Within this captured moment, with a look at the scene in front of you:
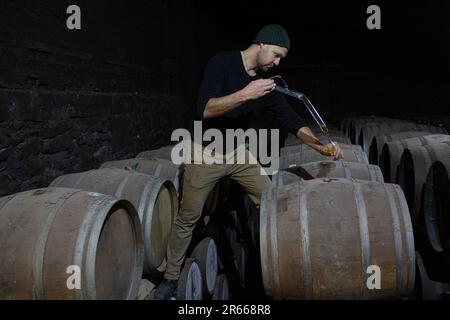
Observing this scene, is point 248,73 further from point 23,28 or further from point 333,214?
point 23,28

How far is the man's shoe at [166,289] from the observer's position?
291cm

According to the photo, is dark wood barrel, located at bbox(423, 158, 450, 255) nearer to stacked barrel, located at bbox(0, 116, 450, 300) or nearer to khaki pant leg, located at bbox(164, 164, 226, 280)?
stacked barrel, located at bbox(0, 116, 450, 300)

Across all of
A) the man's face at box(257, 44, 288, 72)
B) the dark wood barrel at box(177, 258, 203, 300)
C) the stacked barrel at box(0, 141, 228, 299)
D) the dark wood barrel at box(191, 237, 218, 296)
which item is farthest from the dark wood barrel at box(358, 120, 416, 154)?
the stacked barrel at box(0, 141, 228, 299)

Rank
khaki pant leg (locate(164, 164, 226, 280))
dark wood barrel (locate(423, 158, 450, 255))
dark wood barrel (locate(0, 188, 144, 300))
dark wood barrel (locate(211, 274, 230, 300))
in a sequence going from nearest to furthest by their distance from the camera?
dark wood barrel (locate(0, 188, 144, 300)) < dark wood barrel (locate(423, 158, 450, 255)) < khaki pant leg (locate(164, 164, 226, 280)) < dark wood barrel (locate(211, 274, 230, 300))

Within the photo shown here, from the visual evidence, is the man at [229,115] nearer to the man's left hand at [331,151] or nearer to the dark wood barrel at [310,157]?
the man's left hand at [331,151]

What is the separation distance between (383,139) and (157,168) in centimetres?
280

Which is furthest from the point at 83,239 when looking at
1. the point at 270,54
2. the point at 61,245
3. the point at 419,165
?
the point at 419,165

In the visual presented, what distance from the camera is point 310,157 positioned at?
3754 mm

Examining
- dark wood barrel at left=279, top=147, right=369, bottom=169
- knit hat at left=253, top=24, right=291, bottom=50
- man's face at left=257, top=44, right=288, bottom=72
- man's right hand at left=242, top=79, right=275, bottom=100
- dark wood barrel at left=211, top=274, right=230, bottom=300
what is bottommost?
dark wood barrel at left=211, top=274, right=230, bottom=300

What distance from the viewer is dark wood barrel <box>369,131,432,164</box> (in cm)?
446

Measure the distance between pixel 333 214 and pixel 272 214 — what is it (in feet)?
1.17

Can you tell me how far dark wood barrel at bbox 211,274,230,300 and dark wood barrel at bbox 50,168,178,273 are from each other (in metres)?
0.96

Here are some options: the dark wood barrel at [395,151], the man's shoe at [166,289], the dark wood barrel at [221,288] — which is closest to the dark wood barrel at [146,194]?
the man's shoe at [166,289]
